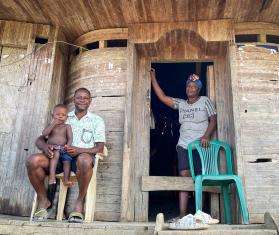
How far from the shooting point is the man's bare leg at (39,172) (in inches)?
166

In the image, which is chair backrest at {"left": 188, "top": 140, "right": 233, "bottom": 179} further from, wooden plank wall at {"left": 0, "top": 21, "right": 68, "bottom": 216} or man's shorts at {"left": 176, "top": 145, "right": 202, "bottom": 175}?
wooden plank wall at {"left": 0, "top": 21, "right": 68, "bottom": 216}

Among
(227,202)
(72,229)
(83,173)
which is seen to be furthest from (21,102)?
(227,202)

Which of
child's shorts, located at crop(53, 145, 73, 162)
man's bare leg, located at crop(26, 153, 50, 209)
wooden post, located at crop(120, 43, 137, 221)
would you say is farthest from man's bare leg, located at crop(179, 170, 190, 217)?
man's bare leg, located at crop(26, 153, 50, 209)

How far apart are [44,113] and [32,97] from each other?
0.34 m

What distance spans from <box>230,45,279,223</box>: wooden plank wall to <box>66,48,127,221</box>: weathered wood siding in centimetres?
160

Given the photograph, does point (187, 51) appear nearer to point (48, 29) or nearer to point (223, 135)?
point (223, 135)

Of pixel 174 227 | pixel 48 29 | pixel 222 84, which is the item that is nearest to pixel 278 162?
pixel 222 84

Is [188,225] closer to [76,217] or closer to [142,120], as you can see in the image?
[76,217]

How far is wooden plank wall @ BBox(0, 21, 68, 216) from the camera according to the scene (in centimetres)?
512

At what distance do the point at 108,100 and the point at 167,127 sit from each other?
7.73ft

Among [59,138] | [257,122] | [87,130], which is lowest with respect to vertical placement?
[59,138]

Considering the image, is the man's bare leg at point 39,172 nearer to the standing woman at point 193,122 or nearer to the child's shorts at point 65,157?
the child's shorts at point 65,157

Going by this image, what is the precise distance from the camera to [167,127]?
754 centimetres

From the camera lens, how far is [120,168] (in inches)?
202
